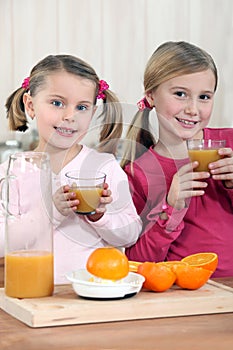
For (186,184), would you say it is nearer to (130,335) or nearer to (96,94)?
(96,94)

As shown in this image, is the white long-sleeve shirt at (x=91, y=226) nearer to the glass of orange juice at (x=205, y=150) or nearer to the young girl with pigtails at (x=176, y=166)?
the young girl with pigtails at (x=176, y=166)

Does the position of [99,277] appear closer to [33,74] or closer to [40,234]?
[40,234]

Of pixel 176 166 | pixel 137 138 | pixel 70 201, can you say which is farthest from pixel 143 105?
pixel 70 201

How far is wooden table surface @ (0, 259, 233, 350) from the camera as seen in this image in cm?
143

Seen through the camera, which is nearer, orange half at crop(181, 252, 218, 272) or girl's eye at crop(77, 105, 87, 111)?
orange half at crop(181, 252, 218, 272)

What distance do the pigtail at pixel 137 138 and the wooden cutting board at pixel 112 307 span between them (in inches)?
29.4

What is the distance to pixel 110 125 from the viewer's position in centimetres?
226

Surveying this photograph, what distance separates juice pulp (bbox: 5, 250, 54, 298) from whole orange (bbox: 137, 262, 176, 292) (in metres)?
0.22

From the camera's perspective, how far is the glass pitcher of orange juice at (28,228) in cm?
169

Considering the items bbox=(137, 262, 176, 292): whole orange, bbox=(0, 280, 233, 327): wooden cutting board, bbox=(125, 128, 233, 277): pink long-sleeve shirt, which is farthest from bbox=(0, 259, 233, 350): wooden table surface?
bbox=(125, 128, 233, 277): pink long-sleeve shirt

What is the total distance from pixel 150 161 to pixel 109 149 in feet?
0.47

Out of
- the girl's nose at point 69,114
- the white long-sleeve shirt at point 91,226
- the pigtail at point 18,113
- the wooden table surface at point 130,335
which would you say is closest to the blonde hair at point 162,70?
the white long-sleeve shirt at point 91,226

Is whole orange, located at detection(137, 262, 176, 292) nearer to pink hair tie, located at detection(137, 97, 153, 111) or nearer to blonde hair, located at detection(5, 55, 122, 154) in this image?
blonde hair, located at detection(5, 55, 122, 154)

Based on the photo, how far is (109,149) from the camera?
2.38 meters
